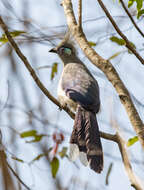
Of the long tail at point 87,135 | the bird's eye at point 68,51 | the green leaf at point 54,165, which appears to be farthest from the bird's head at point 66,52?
the green leaf at point 54,165

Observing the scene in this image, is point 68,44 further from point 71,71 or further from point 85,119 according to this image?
point 85,119

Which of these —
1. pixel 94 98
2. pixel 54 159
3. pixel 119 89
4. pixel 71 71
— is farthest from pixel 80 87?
pixel 119 89

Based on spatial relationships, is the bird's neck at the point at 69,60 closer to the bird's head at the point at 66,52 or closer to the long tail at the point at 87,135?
the bird's head at the point at 66,52

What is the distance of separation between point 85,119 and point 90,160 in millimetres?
656

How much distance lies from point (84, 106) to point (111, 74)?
1378 mm

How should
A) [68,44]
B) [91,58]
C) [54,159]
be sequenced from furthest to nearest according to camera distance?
[68,44] → [54,159] → [91,58]

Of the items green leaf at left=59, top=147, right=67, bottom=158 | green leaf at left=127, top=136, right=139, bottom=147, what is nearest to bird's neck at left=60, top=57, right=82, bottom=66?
green leaf at left=59, top=147, right=67, bottom=158

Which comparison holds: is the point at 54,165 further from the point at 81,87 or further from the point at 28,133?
the point at 81,87

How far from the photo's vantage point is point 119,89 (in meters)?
2.55

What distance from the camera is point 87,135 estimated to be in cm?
375

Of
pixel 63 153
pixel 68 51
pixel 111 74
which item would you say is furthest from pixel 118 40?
pixel 68 51

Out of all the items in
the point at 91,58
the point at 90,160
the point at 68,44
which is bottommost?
the point at 90,160

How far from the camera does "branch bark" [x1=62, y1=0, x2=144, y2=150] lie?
7.51ft

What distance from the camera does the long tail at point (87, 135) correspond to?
3.51 metres
